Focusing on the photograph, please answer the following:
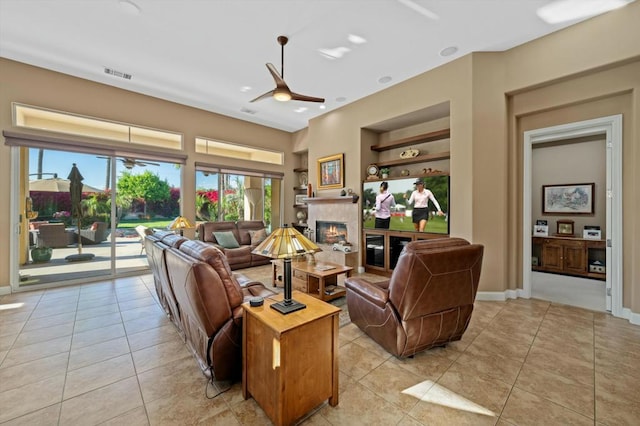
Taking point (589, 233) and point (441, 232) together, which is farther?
point (589, 233)

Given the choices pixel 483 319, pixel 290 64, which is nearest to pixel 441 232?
pixel 483 319

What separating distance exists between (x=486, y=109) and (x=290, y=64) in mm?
3026

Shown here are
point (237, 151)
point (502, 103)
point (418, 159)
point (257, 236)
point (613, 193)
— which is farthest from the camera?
point (237, 151)

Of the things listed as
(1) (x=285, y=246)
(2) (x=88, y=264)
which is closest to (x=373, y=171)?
(1) (x=285, y=246)

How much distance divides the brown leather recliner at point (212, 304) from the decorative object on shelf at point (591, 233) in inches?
250

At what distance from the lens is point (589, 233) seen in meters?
4.80

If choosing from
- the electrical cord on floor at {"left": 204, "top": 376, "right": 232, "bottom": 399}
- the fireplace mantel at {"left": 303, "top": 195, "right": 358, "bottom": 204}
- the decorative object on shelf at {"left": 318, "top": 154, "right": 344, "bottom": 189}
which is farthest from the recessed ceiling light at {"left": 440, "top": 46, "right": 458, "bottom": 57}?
the electrical cord on floor at {"left": 204, "top": 376, "right": 232, "bottom": 399}

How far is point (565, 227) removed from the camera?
5129 mm

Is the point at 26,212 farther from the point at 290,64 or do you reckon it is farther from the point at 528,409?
the point at 528,409

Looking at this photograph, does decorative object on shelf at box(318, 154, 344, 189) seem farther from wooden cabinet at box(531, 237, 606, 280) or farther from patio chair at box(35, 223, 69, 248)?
patio chair at box(35, 223, 69, 248)

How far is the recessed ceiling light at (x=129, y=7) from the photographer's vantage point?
2795 mm

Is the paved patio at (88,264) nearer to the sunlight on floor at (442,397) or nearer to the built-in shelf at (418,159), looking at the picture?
the built-in shelf at (418,159)

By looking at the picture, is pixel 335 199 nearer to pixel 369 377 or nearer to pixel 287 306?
pixel 369 377

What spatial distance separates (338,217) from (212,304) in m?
4.24
